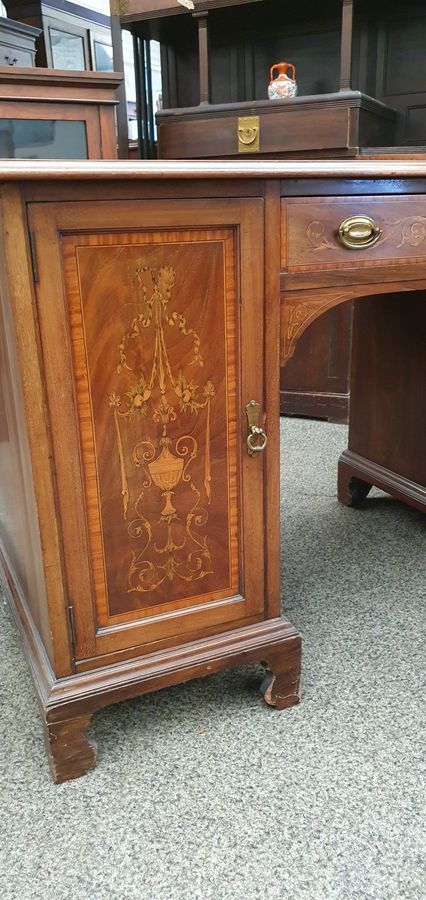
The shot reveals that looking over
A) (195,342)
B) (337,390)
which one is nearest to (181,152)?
(337,390)

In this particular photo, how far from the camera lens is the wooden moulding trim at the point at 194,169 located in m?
0.87

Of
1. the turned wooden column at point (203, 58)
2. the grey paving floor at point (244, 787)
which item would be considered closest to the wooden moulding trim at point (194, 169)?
the grey paving floor at point (244, 787)

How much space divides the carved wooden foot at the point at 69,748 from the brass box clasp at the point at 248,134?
2093 mm

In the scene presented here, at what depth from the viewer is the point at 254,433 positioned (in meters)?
1.13

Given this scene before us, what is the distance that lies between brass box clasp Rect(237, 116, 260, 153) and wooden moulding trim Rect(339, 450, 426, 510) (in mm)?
1200

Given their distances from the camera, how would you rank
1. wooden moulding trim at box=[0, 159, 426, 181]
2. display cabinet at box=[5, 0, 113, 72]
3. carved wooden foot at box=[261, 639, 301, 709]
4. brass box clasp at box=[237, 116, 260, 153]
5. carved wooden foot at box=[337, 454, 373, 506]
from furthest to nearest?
display cabinet at box=[5, 0, 113, 72]
brass box clasp at box=[237, 116, 260, 153]
carved wooden foot at box=[337, 454, 373, 506]
carved wooden foot at box=[261, 639, 301, 709]
wooden moulding trim at box=[0, 159, 426, 181]

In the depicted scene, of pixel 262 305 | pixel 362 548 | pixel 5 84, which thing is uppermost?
pixel 5 84

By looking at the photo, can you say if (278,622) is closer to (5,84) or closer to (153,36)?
(5,84)

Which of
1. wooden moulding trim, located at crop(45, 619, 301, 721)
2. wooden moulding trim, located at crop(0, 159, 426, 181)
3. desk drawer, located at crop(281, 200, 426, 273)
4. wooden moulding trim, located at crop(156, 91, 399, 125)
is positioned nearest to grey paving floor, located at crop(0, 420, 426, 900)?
wooden moulding trim, located at crop(45, 619, 301, 721)

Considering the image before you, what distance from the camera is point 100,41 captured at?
179 inches

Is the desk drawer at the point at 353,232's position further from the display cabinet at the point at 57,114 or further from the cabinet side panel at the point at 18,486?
the display cabinet at the point at 57,114

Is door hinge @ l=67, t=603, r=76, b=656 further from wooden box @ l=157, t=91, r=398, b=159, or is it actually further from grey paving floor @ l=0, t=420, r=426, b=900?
wooden box @ l=157, t=91, r=398, b=159

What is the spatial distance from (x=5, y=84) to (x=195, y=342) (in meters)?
1.63

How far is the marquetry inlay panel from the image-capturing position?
0.98 meters
